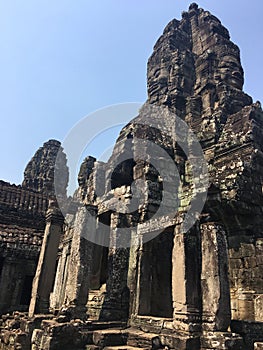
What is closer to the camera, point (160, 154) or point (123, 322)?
point (123, 322)

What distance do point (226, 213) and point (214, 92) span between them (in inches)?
482

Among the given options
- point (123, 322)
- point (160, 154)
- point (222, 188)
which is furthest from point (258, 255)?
point (160, 154)

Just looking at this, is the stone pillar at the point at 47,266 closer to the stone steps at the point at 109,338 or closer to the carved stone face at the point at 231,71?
the stone steps at the point at 109,338

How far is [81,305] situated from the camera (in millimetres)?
8594

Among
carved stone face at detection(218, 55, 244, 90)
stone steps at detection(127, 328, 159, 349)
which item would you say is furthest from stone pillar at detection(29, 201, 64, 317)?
carved stone face at detection(218, 55, 244, 90)

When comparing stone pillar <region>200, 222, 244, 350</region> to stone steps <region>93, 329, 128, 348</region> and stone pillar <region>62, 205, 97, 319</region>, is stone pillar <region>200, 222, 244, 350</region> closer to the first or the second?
stone steps <region>93, 329, 128, 348</region>

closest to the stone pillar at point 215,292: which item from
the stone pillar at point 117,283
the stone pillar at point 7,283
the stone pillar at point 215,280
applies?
the stone pillar at point 215,280

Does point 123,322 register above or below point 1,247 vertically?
below

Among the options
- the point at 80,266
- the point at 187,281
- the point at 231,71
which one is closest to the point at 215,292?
the point at 187,281

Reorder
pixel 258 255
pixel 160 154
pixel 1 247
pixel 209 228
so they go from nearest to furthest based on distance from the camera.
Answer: pixel 209 228, pixel 258 255, pixel 160 154, pixel 1 247

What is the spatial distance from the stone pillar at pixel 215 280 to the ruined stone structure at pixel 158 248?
2 cm

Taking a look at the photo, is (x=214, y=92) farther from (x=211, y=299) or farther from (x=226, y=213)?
(x=211, y=299)

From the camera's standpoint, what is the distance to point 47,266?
10656 mm

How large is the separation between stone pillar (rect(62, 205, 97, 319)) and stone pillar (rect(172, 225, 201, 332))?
9.47ft
